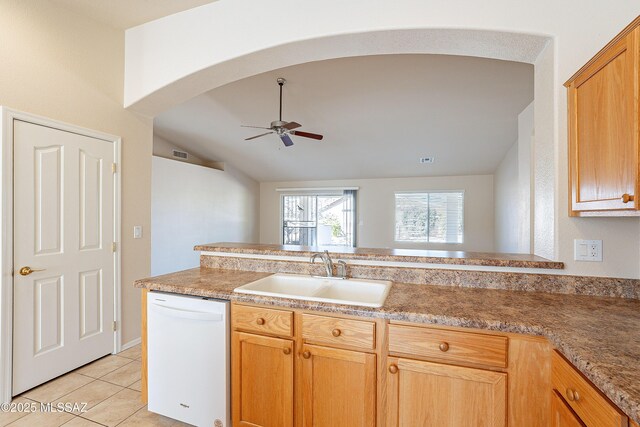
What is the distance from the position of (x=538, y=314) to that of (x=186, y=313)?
5.58 ft

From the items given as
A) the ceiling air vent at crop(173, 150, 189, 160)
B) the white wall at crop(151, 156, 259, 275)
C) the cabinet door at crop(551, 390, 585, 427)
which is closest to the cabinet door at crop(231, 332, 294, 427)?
the cabinet door at crop(551, 390, 585, 427)

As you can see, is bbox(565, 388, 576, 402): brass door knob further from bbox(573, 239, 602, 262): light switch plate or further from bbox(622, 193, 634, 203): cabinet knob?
bbox(573, 239, 602, 262): light switch plate

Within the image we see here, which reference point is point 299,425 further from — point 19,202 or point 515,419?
point 19,202

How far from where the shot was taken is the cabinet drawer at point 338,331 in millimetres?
1344

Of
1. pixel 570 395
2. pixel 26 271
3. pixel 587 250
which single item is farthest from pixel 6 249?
pixel 587 250

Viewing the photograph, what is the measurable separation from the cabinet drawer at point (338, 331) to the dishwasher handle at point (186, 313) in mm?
494

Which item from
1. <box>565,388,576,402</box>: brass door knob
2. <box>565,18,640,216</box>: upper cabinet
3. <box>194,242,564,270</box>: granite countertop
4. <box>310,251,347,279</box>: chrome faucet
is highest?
<box>565,18,640,216</box>: upper cabinet

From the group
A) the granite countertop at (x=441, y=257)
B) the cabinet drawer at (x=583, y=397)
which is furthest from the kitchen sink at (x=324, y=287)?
the cabinet drawer at (x=583, y=397)

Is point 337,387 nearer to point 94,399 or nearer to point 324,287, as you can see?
point 324,287

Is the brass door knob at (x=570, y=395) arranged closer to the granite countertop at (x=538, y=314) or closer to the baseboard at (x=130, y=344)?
the granite countertop at (x=538, y=314)

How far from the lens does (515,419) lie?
117 cm

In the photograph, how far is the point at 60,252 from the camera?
90.4 inches

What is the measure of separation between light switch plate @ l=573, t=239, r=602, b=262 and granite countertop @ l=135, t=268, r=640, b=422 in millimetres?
206

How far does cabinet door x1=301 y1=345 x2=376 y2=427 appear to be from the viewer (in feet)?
4.41
